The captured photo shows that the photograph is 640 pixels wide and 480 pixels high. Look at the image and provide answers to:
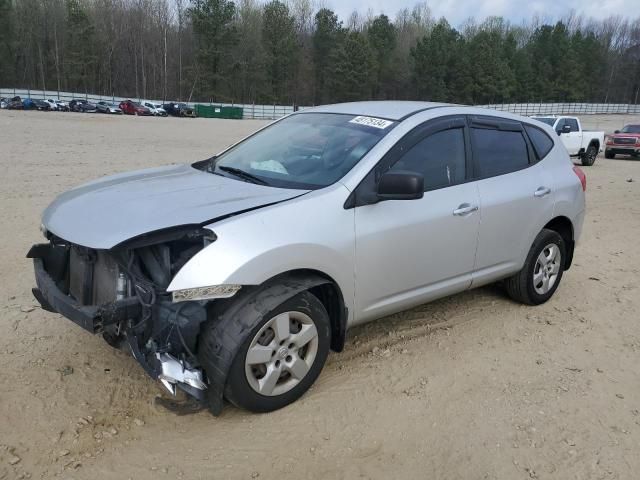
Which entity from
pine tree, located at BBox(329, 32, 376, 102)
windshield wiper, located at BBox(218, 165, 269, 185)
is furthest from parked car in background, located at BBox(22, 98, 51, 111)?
windshield wiper, located at BBox(218, 165, 269, 185)

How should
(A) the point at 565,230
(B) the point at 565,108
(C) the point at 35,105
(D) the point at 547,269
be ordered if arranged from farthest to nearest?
1. (B) the point at 565,108
2. (C) the point at 35,105
3. (A) the point at 565,230
4. (D) the point at 547,269

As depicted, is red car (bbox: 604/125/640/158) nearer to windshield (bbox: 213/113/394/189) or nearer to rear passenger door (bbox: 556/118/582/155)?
rear passenger door (bbox: 556/118/582/155)

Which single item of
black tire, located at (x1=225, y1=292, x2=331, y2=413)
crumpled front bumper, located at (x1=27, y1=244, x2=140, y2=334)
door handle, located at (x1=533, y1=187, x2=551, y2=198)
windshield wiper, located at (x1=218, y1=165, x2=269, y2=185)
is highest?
windshield wiper, located at (x1=218, y1=165, x2=269, y2=185)

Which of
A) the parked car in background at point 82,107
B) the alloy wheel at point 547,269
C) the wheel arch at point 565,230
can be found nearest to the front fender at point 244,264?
the alloy wheel at point 547,269

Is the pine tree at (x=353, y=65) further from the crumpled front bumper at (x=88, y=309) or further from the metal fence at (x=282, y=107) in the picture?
the crumpled front bumper at (x=88, y=309)

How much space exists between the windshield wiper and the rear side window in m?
2.64

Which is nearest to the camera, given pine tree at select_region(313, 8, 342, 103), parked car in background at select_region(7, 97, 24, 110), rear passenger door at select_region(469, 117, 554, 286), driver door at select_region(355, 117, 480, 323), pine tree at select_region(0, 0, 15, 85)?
driver door at select_region(355, 117, 480, 323)

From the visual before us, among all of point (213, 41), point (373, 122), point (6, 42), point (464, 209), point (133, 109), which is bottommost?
point (133, 109)

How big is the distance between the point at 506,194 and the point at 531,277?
3.16 feet

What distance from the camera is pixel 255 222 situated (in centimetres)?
299

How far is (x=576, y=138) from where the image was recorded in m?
19.6

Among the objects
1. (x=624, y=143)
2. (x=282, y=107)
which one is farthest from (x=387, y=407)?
(x=282, y=107)

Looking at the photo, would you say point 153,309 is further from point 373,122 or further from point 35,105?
point 35,105

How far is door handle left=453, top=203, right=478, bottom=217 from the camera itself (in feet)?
13.0
